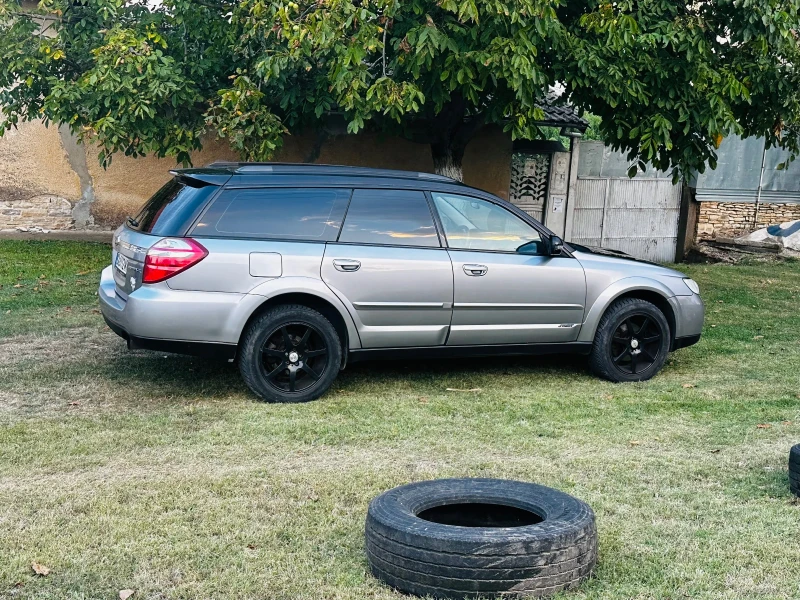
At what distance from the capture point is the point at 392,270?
713 centimetres

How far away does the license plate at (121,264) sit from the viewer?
7.02 meters

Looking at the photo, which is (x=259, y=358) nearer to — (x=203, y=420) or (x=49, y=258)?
(x=203, y=420)

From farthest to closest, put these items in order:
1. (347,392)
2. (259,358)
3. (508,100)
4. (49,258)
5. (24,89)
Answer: (49,258) → (24,89) → (508,100) → (347,392) → (259,358)

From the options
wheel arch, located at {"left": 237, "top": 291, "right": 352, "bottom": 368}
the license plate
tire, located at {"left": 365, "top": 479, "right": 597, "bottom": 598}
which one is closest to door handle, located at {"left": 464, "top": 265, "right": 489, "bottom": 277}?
wheel arch, located at {"left": 237, "top": 291, "right": 352, "bottom": 368}

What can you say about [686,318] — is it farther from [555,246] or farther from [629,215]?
[629,215]

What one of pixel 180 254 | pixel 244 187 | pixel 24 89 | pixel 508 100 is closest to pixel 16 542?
pixel 180 254

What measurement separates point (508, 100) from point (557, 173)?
25.3ft

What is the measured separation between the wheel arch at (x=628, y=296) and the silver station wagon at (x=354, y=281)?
2cm

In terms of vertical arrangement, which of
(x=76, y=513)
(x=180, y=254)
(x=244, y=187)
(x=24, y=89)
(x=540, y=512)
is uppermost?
(x=24, y=89)

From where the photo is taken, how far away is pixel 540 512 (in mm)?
4172

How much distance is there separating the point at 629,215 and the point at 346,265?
1283 cm

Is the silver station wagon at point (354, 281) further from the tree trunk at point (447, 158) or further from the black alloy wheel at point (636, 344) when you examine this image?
the tree trunk at point (447, 158)

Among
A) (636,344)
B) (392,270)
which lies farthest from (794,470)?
(392,270)

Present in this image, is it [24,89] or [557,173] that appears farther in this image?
[557,173]
